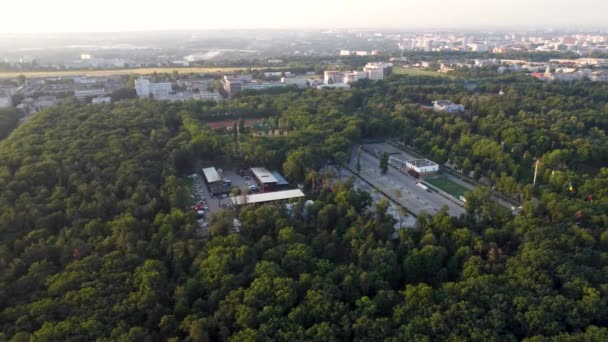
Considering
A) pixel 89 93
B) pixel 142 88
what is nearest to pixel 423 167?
pixel 142 88

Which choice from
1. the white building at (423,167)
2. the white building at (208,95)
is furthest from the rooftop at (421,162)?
the white building at (208,95)

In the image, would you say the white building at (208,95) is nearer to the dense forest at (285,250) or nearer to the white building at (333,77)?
the white building at (333,77)

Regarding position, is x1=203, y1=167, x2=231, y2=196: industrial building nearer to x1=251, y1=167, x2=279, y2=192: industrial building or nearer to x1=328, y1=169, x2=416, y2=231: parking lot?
x1=251, y1=167, x2=279, y2=192: industrial building

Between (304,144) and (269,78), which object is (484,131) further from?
(269,78)

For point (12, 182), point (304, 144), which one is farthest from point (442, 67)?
point (12, 182)

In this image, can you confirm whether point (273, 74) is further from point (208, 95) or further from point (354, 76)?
point (208, 95)

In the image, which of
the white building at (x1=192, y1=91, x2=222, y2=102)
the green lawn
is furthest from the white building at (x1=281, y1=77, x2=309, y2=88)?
the green lawn
